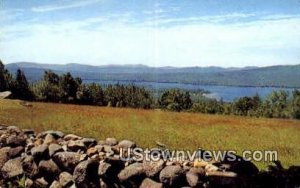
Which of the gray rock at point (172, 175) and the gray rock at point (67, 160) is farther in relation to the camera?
the gray rock at point (67, 160)

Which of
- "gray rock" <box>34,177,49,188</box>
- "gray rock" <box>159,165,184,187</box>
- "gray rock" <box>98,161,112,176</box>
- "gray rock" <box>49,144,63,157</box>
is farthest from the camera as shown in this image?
"gray rock" <box>34,177,49,188</box>

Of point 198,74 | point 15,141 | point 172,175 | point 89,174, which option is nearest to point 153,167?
point 172,175

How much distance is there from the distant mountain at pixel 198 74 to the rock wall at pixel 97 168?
1.04 m

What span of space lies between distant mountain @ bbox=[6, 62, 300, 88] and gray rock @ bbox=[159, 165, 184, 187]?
1.20 m

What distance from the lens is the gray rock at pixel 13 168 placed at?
10906 mm

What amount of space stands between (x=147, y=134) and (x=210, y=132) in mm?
1034

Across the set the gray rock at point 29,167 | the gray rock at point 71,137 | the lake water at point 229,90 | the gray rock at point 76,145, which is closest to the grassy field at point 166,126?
the gray rock at point 71,137

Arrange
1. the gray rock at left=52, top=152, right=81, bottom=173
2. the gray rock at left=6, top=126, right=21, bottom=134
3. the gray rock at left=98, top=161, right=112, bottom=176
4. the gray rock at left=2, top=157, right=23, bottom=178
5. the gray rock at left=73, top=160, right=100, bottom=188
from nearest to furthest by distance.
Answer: the gray rock at left=98, top=161, right=112, bottom=176 < the gray rock at left=73, top=160, right=100, bottom=188 < the gray rock at left=52, top=152, right=81, bottom=173 < the gray rock at left=2, top=157, right=23, bottom=178 < the gray rock at left=6, top=126, right=21, bottom=134

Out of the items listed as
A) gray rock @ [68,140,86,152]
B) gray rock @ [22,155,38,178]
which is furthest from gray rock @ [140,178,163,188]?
gray rock @ [22,155,38,178]

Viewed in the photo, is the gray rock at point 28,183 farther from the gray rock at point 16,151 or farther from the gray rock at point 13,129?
the gray rock at point 13,129

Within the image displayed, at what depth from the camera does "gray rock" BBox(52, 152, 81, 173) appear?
33.1 feet

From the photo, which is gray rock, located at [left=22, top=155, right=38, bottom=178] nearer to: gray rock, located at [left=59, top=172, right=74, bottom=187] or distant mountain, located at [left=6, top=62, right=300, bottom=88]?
gray rock, located at [left=59, top=172, right=74, bottom=187]

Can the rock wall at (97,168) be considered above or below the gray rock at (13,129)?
below

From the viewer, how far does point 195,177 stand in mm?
8766
